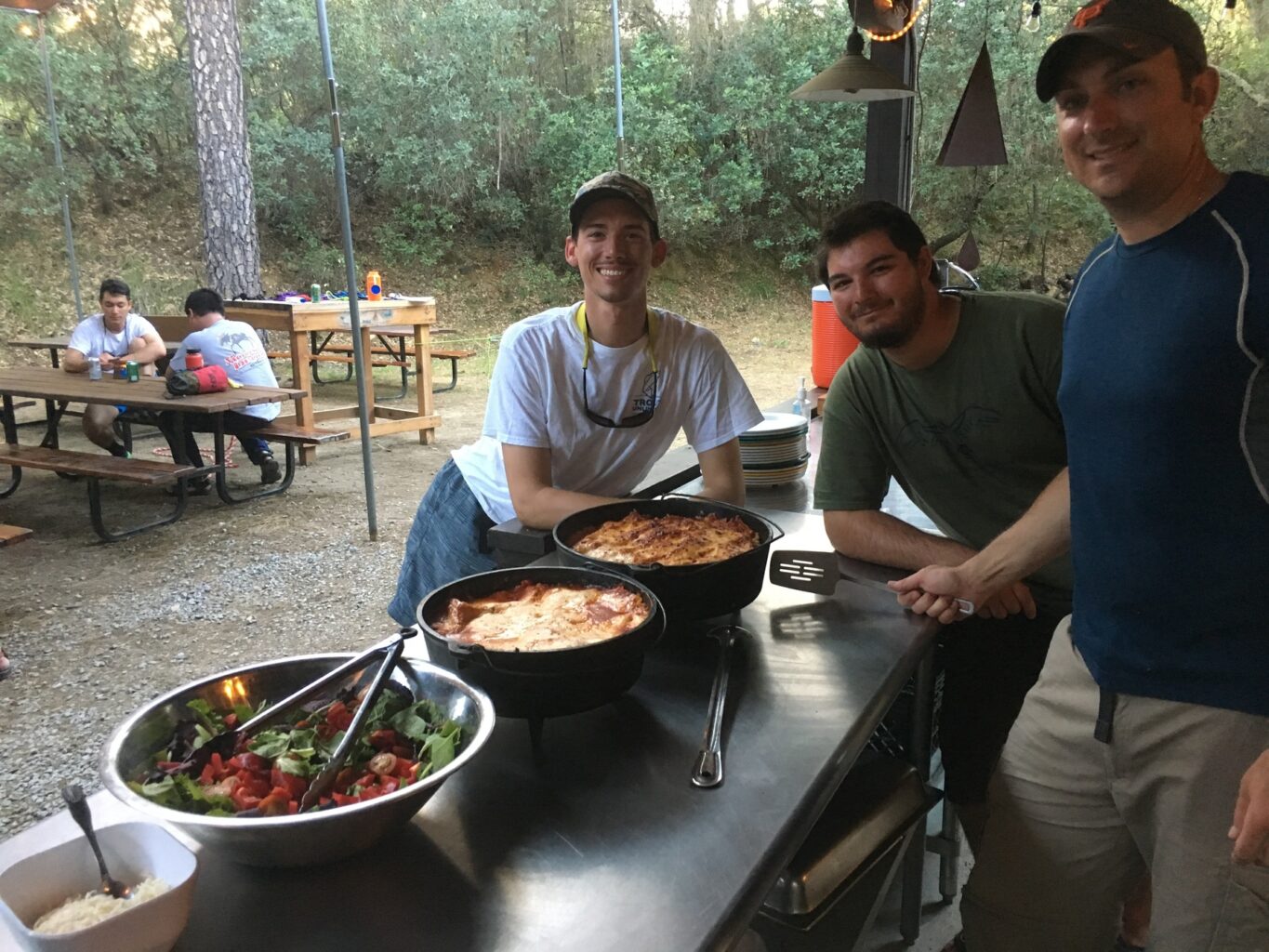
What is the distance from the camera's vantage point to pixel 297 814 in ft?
2.60

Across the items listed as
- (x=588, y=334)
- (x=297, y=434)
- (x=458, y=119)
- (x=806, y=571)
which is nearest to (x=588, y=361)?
(x=588, y=334)

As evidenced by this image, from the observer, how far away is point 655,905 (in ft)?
2.68

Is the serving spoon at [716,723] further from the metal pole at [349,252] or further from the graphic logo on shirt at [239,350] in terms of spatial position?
the graphic logo on shirt at [239,350]

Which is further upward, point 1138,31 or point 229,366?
point 1138,31

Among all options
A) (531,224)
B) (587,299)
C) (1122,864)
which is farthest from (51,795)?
(531,224)

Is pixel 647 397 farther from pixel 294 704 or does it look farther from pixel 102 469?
pixel 102 469

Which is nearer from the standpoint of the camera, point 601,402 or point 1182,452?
point 1182,452

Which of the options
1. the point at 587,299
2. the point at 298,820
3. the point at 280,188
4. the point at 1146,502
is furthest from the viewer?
the point at 280,188

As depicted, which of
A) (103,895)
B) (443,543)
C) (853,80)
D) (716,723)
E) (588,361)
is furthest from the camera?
(853,80)

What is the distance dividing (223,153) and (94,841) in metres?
9.83

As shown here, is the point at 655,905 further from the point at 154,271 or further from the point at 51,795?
the point at 154,271

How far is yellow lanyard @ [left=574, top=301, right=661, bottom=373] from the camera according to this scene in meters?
2.04

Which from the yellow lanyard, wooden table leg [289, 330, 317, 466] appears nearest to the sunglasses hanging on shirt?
the yellow lanyard

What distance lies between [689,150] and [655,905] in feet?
42.5
